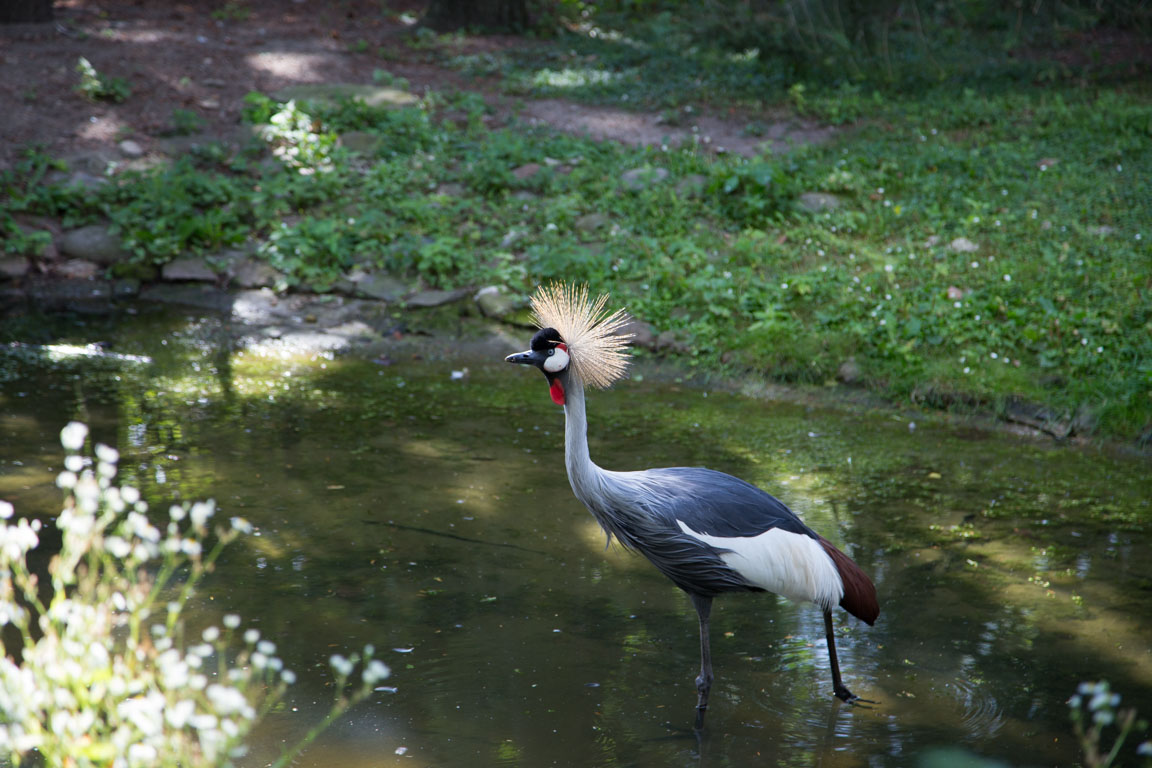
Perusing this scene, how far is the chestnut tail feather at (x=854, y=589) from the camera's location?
162 inches

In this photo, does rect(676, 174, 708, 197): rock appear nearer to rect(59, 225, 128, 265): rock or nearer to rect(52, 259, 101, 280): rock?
rect(59, 225, 128, 265): rock

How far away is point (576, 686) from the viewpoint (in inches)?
165

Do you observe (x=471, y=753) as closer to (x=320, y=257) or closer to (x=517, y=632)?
(x=517, y=632)

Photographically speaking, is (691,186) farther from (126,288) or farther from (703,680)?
(703,680)

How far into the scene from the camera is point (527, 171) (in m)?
10.3

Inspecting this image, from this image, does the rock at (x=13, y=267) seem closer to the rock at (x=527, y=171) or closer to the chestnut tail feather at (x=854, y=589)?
the rock at (x=527, y=171)

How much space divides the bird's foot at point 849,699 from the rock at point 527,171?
6922 millimetres

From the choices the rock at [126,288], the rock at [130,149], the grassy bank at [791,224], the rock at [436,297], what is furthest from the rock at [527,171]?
the rock at [130,149]

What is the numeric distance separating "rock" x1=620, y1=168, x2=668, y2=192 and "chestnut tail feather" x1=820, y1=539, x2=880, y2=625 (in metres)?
6.13

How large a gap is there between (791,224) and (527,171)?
2.74 m

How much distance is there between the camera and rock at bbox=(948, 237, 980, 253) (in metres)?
8.44

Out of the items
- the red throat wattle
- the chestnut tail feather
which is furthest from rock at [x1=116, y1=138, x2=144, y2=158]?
the chestnut tail feather

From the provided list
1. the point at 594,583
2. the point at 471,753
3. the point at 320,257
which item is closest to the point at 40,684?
the point at 471,753

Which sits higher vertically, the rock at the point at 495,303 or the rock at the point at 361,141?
the rock at the point at 361,141
